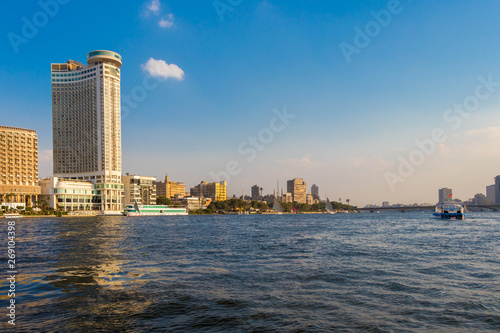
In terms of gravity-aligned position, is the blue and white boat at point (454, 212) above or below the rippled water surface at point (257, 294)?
below

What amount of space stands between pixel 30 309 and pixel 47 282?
6.92 m

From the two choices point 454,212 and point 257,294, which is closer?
point 257,294

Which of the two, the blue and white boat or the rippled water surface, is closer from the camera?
the rippled water surface

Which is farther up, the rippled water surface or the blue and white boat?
the rippled water surface

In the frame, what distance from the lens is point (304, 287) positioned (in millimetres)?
22625

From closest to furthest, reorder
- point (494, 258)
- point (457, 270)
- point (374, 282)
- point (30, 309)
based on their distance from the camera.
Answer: point (30, 309)
point (374, 282)
point (457, 270)
point (494, 258)

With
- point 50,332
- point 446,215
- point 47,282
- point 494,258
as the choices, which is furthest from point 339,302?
point 446,215

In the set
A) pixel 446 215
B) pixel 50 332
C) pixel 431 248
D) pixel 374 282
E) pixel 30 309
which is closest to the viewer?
pixel 50 332

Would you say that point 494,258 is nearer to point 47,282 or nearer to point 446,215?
point 47,282

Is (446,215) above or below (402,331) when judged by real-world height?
below

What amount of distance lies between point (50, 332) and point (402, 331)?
1602cm

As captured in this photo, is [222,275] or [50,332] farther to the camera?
[222,275]

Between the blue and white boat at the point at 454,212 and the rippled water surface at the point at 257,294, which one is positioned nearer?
the rippled water surface at the point at 257,294

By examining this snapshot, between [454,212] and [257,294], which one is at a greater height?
[257,294]
